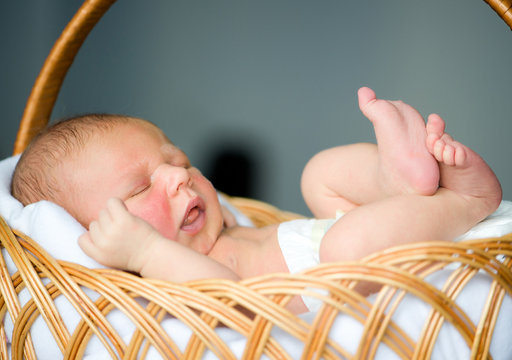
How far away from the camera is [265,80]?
1.64 meters

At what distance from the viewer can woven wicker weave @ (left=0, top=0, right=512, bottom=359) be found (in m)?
0.53

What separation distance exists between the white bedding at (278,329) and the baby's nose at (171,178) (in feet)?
0.55

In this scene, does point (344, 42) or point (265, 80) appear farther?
point (265, 80)

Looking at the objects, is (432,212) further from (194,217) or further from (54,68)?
(54,68)

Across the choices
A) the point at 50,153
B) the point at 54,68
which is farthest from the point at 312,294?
the point at 54,68

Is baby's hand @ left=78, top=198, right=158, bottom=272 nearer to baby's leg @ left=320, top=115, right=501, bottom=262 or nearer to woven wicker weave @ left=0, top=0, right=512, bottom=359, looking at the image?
woven wicker weave @ left=0, top=0, right=512, bottom=359

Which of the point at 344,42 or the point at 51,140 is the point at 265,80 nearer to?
the point at 344,42

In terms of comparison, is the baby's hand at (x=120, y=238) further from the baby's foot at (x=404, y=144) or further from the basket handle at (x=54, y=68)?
the basket handle at (x=54, y=68)

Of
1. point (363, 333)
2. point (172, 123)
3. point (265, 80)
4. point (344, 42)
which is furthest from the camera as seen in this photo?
point (172, 123)

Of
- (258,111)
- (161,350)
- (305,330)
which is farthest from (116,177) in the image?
(258,111)

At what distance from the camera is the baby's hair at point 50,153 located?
889 millimetres

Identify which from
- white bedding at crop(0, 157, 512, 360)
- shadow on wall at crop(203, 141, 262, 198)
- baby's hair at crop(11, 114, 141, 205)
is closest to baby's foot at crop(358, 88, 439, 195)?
white bedding at crop(0, 157, 512, 360)

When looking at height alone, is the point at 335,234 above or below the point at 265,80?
below

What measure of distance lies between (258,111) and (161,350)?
1.20 metres
